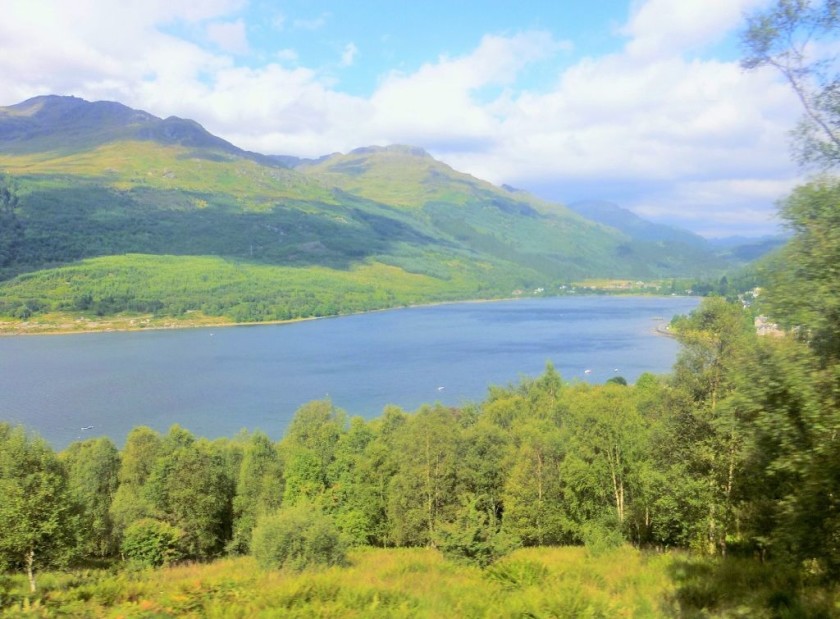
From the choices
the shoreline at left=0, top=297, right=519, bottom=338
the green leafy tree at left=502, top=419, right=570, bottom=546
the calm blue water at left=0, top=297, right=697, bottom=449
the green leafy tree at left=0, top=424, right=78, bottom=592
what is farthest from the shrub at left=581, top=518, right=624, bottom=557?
the shoreline at left=0, top=297, right=519, bottom=338

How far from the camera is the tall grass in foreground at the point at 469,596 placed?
5.57 metres

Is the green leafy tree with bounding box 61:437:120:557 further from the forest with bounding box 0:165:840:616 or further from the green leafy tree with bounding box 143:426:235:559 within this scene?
the green leafy tree with bounding box 143:426:235:559

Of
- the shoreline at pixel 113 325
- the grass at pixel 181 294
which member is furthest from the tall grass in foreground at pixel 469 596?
the grass at pixel 181 294

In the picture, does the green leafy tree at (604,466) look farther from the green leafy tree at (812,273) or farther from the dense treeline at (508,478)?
the green leafy tree at (812,273)

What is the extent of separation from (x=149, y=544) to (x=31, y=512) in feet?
16.9

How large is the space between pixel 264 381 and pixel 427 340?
3521 cm

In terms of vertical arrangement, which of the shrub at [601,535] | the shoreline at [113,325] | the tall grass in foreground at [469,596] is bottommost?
the shrub at [601,535]

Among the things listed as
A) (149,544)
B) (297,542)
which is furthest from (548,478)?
(149,544)

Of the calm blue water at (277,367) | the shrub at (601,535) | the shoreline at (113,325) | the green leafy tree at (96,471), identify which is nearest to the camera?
the shrub at (601,535)

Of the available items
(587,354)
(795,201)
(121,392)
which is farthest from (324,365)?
A: (795,201)

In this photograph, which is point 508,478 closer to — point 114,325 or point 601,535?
point 601,535

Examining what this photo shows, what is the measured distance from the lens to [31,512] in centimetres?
1341

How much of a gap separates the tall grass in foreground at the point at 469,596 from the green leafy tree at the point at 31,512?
732cm

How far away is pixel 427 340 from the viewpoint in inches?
3703
